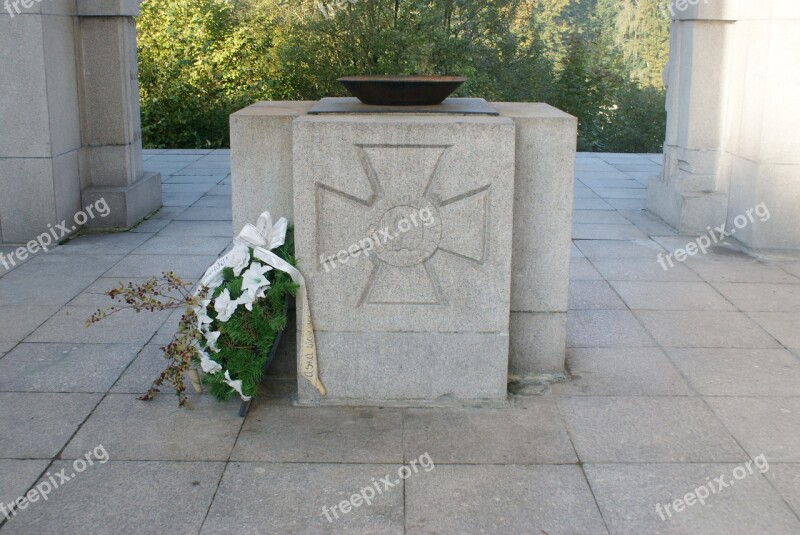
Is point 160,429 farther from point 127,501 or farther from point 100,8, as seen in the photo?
point 100,8

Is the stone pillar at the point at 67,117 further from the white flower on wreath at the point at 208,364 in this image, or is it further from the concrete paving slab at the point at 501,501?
the concrete paving slab at the point at 501,501

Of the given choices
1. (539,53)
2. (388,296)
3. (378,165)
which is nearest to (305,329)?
(388,296)

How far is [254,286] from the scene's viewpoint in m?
4.42

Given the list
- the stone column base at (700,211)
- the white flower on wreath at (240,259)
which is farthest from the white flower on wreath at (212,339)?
the stone column base at (700,211)

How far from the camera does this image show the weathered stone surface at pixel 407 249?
14.1ft

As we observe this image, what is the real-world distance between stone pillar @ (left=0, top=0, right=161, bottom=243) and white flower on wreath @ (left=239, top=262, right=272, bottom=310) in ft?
13.2

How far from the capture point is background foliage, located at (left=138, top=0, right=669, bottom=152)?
55.6 ft

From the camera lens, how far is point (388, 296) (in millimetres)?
4469

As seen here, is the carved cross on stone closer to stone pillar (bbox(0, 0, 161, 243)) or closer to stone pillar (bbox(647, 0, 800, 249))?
stone pillar (bbox(647, 0, 800, 249))

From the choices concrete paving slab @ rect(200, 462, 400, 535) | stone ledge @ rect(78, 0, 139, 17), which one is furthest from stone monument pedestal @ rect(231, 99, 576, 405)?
stone ledge @ rect(78, 0, 139, 17)

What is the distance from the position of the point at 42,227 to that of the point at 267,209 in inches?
152

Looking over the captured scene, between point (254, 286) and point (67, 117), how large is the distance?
446cm

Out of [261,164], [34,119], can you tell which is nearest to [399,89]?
[261,164]

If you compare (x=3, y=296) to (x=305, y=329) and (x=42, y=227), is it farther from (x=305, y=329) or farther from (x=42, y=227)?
(x=305, y=329)
